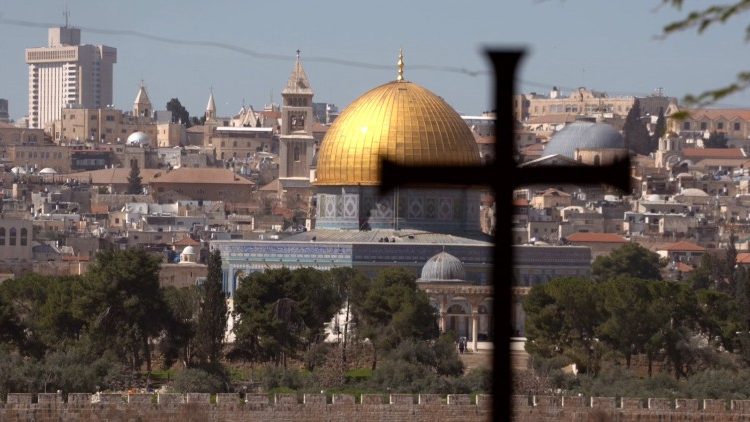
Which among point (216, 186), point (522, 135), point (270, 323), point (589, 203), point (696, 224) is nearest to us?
point (270, 323)

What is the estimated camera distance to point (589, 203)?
132 m

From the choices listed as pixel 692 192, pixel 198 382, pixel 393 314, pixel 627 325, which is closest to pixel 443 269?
pixel 393 314

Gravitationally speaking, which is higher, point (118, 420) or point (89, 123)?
point (89, 123)

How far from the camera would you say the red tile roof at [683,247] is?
105562 mm

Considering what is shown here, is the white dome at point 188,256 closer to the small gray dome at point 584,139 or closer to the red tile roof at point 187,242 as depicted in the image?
the red tile roof at point 187,242

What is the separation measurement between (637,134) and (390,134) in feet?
A: 320

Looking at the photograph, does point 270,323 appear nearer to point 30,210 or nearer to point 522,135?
point 30,210

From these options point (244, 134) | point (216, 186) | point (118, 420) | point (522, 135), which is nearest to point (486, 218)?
point (216, 186)

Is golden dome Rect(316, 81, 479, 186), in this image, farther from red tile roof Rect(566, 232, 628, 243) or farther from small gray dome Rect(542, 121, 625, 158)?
small gray dome Rect(542, 121, 625, 158)

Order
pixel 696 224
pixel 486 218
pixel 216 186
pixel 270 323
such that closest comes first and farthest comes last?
pixel 270 323, pixel 486 218, pixel 696 224, pixel 216 186

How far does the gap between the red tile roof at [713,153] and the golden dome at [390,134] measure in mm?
91498

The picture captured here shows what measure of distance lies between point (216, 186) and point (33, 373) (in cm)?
9645

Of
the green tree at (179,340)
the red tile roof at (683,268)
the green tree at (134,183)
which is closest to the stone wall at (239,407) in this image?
the green tree at (179,340)

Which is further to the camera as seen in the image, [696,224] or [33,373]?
[696,224]
